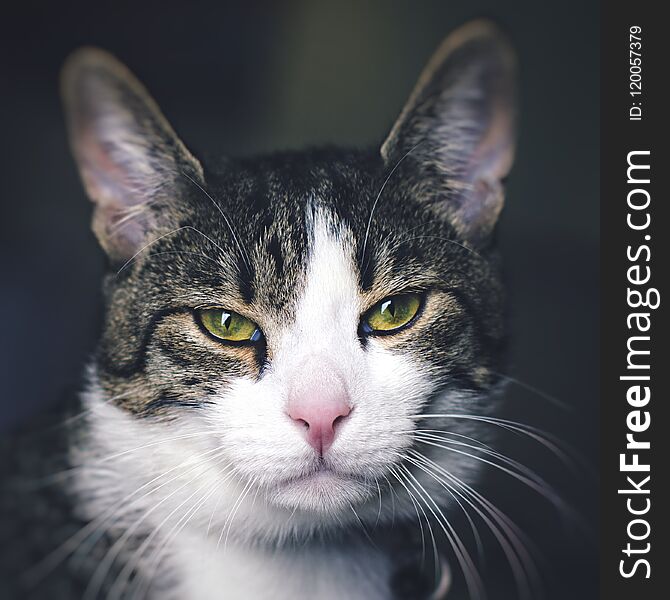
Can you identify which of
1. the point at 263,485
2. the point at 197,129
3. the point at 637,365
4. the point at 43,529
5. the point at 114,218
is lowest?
the point at 43,529

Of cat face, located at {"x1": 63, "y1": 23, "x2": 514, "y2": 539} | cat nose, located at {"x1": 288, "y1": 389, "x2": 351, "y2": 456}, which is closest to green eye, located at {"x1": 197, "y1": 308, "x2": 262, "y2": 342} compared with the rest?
cat face, located at {"x1": 63, "y1": 23, "x2": 514, "y2": 539}

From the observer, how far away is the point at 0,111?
972 millimetres

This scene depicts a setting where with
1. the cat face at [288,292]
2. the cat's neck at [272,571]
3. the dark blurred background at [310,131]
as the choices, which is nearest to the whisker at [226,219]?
the cat face at [288,292]

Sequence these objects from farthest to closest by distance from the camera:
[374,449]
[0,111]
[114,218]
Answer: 1. [0,111]
2. [114,218]
3. [374,449]

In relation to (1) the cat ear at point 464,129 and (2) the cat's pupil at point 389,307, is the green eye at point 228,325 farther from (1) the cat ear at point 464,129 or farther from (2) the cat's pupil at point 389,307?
(1) the cat ear at point 464,129

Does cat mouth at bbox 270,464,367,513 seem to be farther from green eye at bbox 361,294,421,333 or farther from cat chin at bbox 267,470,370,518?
green eye at bbox 361,294,421,333

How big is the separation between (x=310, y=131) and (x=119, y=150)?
28cm

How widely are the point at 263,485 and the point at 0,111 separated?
67 centimetres

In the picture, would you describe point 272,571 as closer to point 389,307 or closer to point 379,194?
point 389,307

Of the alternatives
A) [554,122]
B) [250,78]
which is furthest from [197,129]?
[554,122]

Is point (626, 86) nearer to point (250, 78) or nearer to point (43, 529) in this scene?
point (250, 78)

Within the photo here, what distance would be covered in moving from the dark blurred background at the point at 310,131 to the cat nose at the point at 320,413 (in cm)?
33

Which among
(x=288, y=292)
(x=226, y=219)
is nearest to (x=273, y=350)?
(x=288, y=292)

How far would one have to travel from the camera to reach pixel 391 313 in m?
0.81
